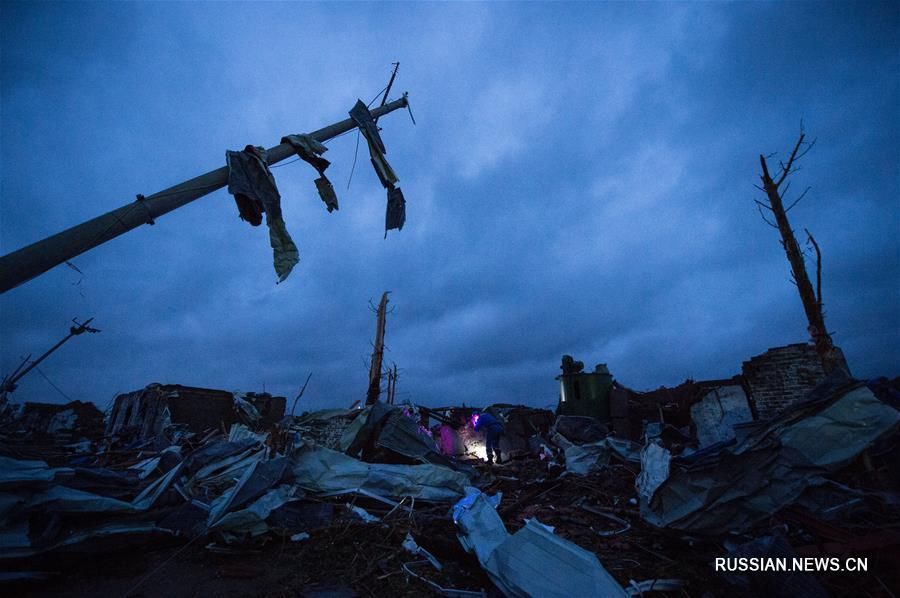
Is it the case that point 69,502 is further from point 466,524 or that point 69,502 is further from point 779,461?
Result: point 779,461

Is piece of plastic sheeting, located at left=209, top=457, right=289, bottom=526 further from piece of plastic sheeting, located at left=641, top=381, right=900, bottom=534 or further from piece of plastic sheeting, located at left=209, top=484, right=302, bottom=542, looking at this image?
piece of plastic sheeting, located at left=641, top=381, right=900, bottom=534

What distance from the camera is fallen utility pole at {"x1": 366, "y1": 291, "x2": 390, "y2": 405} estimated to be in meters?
17.8

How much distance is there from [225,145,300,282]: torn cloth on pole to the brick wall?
12518 mm

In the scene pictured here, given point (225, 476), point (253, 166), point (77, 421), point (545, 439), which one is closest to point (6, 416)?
point (77, 421)

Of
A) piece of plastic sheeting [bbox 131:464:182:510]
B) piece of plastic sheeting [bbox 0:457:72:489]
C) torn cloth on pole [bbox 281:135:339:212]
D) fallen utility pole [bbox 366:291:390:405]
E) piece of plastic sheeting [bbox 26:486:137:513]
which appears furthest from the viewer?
fallen utility pole [bbox 366:291:390:405]

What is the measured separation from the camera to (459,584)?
421 cm

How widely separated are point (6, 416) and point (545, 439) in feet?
120

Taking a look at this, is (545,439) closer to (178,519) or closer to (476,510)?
(476,510)

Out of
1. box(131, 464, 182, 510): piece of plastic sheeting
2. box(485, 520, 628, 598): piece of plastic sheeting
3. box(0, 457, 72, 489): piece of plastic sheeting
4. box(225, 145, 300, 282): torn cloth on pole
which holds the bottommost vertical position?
box(485, 520, 628, 598): piece of plastic sheeting

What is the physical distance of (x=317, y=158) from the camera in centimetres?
648

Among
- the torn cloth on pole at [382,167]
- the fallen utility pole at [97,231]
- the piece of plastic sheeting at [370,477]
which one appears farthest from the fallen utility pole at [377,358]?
the fallen utility pole at [97,231]

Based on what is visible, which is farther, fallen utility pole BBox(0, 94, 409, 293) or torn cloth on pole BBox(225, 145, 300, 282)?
torn cloth on pole BBox(225, 145, 300, 282)

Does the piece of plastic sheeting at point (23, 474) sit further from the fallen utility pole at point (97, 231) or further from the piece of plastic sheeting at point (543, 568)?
the piece of plastic sheeting at point (543, 568)

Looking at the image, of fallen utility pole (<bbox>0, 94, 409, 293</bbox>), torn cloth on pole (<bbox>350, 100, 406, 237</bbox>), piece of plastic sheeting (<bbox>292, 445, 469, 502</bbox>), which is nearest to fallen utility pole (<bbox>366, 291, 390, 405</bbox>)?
piece of plastic sheeting (<bbox>292, 445, 469, 502</bbox>)
